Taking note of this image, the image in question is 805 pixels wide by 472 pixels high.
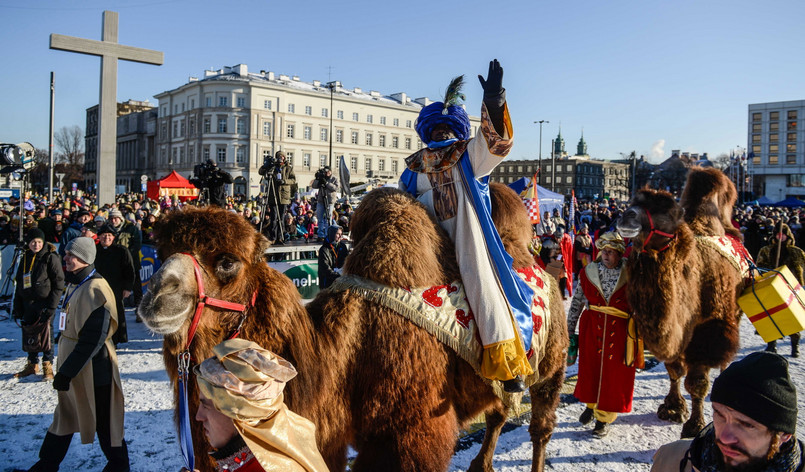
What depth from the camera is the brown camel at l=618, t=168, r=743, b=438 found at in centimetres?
446

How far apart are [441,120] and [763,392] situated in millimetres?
2206

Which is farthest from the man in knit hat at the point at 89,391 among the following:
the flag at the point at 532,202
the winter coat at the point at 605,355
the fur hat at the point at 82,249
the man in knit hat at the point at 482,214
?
the flag at the point at 532,202

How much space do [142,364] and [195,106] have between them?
73432 millimetres

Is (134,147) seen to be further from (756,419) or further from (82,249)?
(756,419)

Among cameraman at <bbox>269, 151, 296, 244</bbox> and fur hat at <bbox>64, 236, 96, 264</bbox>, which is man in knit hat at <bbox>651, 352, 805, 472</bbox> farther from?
cameraman at <bbox>269, 151, 296, 244</bbox>

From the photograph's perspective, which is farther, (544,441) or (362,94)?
(362,94)

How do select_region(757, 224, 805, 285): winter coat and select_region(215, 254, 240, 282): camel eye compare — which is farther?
select_region(757, 224, 805, 285): winter coat

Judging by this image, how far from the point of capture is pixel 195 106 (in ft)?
237

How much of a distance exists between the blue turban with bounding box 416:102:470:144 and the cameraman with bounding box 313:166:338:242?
8.42 m

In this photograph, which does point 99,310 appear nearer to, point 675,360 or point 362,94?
point 675,360

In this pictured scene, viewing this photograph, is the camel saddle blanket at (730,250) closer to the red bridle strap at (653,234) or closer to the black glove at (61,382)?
the red bridle strap at (653,234)

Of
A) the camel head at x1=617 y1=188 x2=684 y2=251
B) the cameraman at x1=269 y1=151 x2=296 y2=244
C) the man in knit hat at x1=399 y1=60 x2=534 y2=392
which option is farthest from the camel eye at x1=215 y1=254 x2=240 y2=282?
the cameraman at x1=269 y1=151 x2=296 y2=244

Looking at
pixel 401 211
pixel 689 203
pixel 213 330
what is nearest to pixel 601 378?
pixel 689 203

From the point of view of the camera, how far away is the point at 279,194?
34.3ft
